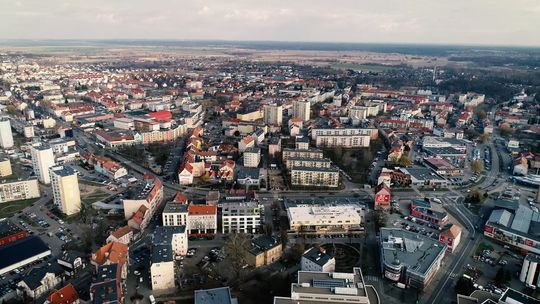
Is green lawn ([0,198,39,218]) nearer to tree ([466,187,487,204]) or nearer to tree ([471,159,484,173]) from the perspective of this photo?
tree ([466,187,487,204])

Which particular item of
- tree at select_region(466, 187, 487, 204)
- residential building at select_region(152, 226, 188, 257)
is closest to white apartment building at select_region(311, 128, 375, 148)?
tree at select_region(466, 187, 487, 204)

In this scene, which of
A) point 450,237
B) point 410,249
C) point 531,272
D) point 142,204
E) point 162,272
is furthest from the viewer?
point 142,204

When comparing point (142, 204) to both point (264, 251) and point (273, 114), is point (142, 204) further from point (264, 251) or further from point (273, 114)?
point (273, 114)

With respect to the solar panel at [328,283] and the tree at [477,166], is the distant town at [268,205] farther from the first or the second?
the tree at [477,166]

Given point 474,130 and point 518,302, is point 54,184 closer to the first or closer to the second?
point 518,302

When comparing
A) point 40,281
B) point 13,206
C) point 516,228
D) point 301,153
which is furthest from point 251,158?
point 516,228

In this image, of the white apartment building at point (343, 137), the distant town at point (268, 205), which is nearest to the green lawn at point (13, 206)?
the distant town at point (268, 205)
